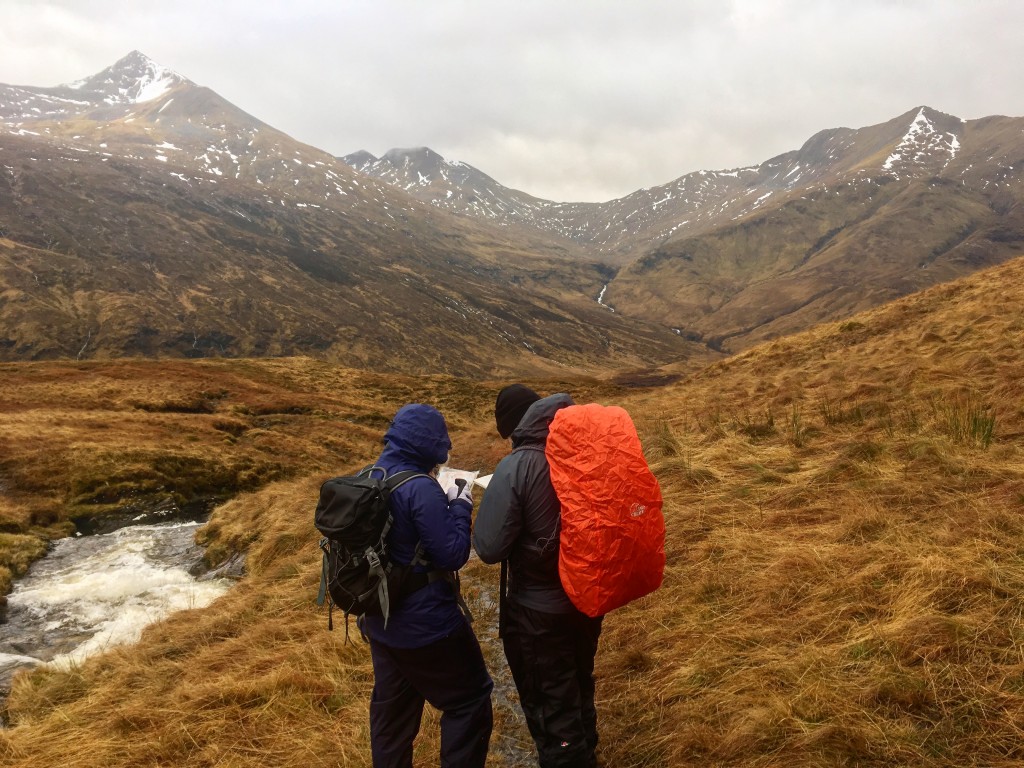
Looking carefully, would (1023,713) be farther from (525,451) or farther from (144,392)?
(144,392)

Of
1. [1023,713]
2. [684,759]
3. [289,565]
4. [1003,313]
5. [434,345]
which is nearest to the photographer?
[1023,713]

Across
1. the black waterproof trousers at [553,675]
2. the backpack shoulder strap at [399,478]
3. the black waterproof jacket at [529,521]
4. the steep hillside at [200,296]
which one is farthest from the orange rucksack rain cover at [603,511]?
the steep hillside at [200,296]

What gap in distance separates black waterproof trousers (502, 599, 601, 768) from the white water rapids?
25.2 ft

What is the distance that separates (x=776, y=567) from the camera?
5508 mm

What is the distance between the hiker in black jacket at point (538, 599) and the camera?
3.74 metres

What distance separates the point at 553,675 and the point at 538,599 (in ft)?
1.81

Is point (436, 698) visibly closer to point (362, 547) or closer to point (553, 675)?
point (553, 675)

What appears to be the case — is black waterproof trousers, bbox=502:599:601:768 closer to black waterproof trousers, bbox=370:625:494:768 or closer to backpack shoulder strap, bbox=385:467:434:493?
black waterproof trousers, bbox=370:625:494:768

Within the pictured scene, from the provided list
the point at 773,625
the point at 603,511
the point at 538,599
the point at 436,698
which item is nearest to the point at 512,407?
the point at 603,511

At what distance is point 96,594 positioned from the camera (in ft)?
39.4

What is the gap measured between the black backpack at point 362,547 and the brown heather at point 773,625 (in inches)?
74.4

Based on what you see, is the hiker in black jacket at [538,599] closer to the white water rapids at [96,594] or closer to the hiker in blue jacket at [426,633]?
the hiker in blue jacket at [426,633]

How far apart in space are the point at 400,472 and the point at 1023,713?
3.98 meters

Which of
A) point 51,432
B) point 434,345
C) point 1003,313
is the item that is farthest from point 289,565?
point 434,345
